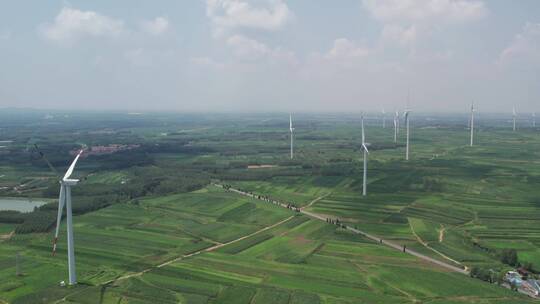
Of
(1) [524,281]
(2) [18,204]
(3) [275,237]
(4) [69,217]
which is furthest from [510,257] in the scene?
(2) [18,204]

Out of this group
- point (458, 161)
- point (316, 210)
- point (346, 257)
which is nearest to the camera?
point (346, 257)

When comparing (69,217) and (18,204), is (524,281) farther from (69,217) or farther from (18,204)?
(18,204)

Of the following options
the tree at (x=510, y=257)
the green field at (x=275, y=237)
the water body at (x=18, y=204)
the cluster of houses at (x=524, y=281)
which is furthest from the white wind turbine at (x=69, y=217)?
the tree at (x=510, y=257)

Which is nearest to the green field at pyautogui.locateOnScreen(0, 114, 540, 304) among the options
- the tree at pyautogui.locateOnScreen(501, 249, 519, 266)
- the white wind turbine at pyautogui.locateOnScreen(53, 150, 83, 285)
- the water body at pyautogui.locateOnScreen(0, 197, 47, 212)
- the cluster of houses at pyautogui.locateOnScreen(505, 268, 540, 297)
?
the tree at pyautogui.locateOnScreen(501, 249, 519, 266)

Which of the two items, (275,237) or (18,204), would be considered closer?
(275,237)

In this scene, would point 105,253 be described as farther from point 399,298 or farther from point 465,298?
point 465,298

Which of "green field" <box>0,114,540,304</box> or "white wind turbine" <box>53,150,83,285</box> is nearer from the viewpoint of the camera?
"white wind turbine" <box>53,150,83,285</box>

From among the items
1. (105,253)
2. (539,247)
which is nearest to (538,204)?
(539,247)

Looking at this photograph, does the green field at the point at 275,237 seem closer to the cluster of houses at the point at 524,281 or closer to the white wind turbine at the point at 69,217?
the white wind turbine at the point at 69,217

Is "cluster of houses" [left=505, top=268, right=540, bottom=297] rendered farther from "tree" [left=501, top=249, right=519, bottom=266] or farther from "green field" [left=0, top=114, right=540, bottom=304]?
"tree" [left=501, top=249, right=519, bottom=266]
